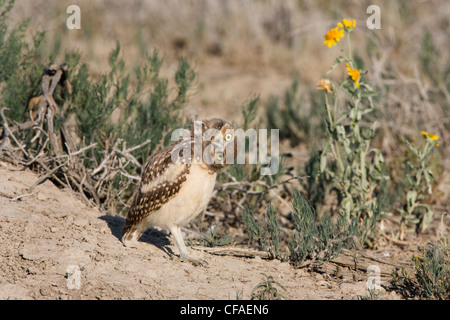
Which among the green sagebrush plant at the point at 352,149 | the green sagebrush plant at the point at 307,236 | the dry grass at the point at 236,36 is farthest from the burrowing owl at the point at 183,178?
the dry grass at the point at 236,36

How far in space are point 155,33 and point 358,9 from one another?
4790mm

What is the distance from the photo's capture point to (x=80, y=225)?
5438 millimetres

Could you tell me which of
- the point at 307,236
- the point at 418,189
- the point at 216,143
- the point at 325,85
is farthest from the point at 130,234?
the point at 418,189

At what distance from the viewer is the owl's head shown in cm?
489

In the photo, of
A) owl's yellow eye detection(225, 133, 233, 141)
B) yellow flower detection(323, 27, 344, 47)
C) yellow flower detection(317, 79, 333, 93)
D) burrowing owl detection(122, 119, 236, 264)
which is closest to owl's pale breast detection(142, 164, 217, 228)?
burrowing owl detection(122, 119, 236, 264)

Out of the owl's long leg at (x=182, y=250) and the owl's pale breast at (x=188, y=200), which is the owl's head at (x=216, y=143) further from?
the owl's long leg at (x=182, y=250)

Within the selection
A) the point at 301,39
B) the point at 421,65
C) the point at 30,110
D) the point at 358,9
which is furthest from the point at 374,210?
the point at 358,9

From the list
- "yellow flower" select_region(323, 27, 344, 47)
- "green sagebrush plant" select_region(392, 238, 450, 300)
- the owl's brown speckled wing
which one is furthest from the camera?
"yellow flower" select_region(323, 27, 344, 47)

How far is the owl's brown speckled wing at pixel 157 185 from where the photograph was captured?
5.00 meters

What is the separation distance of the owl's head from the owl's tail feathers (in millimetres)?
942

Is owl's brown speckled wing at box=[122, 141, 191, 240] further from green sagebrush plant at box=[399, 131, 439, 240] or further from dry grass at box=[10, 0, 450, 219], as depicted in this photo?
dry grass at box=[10, 0, 450, 219]

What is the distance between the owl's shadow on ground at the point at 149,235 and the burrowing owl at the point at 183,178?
357mm

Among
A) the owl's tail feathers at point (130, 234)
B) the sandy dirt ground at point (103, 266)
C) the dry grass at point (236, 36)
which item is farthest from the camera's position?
the dry grass at point (236, 36)

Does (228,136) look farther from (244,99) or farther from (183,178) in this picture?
(244,99)
